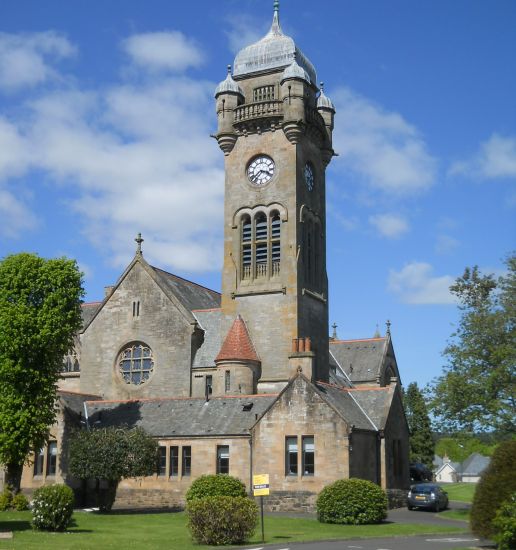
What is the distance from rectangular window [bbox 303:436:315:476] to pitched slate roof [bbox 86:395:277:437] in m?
3.60

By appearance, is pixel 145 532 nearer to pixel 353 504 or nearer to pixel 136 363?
pixel 353 504

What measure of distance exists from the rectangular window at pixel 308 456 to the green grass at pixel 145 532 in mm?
4337

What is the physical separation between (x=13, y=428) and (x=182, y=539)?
1585cm

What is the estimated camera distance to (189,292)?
202 feet

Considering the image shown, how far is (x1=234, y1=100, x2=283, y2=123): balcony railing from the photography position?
5688 cm

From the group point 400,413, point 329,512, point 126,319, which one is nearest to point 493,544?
point 329,512

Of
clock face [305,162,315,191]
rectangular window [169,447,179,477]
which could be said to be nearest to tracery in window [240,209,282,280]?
clock face [305,162,315,191]

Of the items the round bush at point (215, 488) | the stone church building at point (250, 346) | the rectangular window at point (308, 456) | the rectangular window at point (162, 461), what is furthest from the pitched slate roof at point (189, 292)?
the round bush at point (215, 488)

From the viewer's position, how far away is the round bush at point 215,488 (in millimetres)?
37969

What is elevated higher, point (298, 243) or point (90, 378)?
point (298, 243)

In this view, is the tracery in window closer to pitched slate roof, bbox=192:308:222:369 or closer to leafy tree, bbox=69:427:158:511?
pitched slate roof, bbox=192:308:222:369

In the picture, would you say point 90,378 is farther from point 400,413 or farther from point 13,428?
point 400,413

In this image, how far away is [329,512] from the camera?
36.6 m

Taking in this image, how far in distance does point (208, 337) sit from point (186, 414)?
28.0 ft
